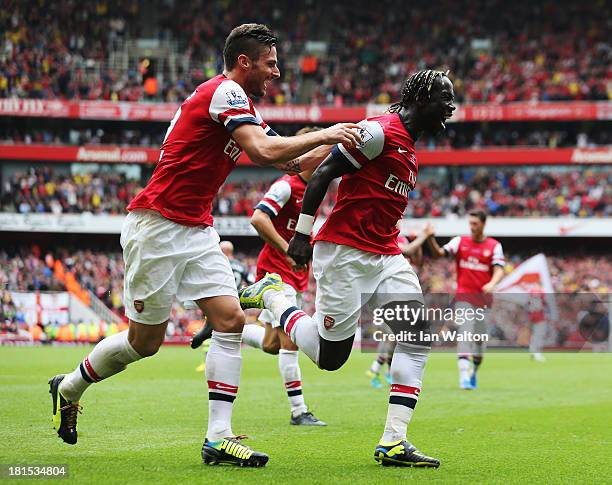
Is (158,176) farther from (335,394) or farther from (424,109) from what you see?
(335,394)

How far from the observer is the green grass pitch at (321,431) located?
18.3 feet

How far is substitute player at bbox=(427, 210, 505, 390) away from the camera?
13648 mm

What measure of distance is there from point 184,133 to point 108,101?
3718 centimetres

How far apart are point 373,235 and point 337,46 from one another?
40.9 m

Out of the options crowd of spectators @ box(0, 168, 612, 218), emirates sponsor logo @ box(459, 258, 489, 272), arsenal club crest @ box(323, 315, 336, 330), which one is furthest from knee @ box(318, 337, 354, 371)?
crowd of spectators @ box(0, 168, 612, 218)

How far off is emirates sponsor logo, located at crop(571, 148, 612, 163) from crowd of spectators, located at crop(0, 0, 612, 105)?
2.40m

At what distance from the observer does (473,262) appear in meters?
14.1

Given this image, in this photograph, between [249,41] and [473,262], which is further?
[473,262]

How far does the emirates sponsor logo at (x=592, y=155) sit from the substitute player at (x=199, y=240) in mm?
36745

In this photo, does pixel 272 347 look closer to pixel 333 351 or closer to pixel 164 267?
pixel 333 351

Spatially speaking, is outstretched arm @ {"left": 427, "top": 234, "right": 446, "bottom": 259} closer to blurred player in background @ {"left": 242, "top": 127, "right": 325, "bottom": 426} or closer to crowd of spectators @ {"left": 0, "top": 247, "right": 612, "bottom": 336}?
blurred player in background @ {"left": 242, "top": 127, "right": 325, "bottom": 426}

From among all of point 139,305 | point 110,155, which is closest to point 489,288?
point 139,305

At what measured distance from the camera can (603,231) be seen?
38.3 meters

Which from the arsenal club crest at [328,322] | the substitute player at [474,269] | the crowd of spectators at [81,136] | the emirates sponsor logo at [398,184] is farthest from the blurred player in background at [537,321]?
the crowd of spectators at [81,136]
